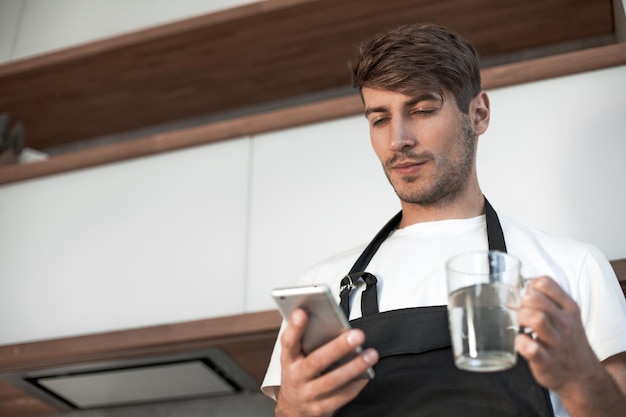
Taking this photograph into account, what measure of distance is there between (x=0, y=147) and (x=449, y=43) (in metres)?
1.73

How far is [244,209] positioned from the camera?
2.19 metres

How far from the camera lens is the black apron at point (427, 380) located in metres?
1.14

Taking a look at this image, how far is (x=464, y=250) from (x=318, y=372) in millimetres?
419

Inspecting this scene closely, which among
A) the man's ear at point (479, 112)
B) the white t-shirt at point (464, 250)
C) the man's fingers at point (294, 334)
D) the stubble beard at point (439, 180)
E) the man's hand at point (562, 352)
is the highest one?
the man's ear at point (479, 112)

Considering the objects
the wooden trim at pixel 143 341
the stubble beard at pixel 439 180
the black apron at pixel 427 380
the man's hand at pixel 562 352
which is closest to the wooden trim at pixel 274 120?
the wooden trim at pixel 143 341

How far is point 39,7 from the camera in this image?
122 inches

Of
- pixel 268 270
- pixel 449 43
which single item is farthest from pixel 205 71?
pixel 449 43

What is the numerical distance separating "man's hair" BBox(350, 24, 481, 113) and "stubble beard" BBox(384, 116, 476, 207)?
7cm

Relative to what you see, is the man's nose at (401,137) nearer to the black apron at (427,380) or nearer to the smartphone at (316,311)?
the black apron at (427,380)

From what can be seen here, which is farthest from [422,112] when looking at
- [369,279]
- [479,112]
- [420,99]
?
[369,279]

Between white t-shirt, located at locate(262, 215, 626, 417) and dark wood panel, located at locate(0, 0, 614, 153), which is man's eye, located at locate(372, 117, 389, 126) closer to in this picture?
white t-shirt, located at locate(262, 215, 626, 417)

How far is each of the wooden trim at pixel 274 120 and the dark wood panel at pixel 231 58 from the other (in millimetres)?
496

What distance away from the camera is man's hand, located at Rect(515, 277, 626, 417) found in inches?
34.7

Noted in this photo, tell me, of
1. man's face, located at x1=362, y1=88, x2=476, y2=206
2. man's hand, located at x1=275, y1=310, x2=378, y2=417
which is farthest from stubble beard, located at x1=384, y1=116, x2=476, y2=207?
man's hand, located at x1=275, y1=310, x2=378, y2=417
